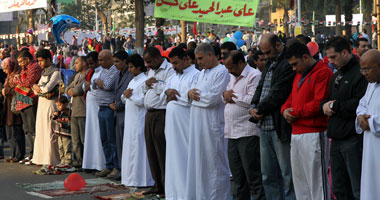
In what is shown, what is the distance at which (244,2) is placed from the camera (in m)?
13.3

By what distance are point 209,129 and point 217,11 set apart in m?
5.35

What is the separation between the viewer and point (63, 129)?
12.7 metres

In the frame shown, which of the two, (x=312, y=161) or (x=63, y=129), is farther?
(x=63, y=129)

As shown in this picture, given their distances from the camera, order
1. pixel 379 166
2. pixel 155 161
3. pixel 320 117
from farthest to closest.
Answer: pixel 155 161 → pixel 320 117 → pixel 379 166

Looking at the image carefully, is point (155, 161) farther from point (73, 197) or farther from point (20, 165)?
point (20, 165)

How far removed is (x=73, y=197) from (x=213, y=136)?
7.97 feet

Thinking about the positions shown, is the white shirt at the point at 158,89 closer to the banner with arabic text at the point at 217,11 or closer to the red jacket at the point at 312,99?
the red jacket at the point at 312,99

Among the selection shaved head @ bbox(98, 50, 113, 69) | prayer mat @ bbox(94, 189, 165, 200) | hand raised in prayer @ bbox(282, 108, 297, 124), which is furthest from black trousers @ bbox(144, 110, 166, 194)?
hand raised in prayer @ bbox(282, 108, 297, 124)

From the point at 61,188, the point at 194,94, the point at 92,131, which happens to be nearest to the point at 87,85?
the point at 92,131

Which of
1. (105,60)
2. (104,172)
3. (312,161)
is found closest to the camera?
(312,161)

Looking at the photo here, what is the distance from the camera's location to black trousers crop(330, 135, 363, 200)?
6.32 metres

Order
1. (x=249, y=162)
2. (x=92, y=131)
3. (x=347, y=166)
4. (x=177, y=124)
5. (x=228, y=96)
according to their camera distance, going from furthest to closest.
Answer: (x=92, y=131)
(x=177, y=124)
(x=228, y=96)
(x=249, y=162)
(x=347, y=166)

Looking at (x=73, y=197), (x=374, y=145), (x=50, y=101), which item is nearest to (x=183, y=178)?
(x=73, y=197)

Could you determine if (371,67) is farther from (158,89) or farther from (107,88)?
(107,88)
